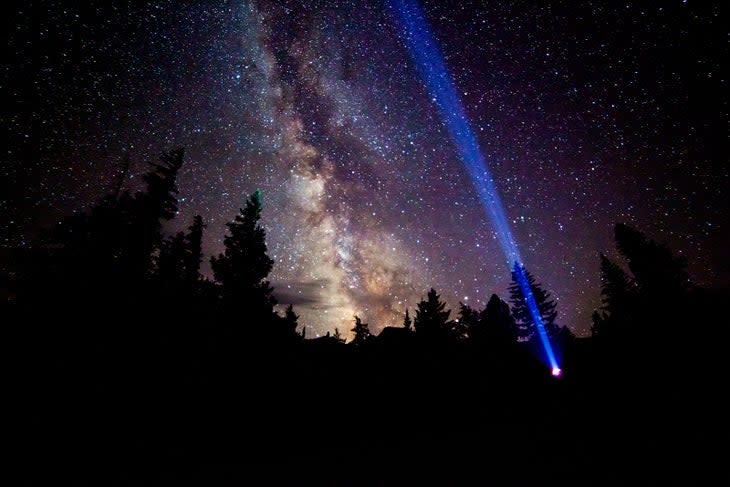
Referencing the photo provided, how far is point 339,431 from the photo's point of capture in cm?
1530

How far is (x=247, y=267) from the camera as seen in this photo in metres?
18.4

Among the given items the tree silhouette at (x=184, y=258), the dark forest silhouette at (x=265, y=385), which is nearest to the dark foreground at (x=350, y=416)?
the dark forest silhouette at (x=265, y=385)

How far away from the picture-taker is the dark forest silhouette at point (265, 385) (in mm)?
9672

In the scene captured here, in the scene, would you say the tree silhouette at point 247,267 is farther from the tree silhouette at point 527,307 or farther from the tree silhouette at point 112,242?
the tree silhouette at point 527,307

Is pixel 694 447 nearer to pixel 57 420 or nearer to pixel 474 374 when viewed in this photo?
pixel 474 374

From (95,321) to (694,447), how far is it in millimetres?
21826

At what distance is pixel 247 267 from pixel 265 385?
730 cm

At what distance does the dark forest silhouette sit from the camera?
9672mm

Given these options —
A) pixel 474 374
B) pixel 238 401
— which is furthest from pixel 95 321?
pixel 474 374

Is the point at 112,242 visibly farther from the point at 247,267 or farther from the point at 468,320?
the point at 468,320

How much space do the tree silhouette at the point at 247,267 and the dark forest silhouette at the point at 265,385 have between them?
92 mm

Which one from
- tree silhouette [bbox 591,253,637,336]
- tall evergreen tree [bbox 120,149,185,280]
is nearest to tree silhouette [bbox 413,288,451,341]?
tree silhouette [bbox 591,253,637,336]

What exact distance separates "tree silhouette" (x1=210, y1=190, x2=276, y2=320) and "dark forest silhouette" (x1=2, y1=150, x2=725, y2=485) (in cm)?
9

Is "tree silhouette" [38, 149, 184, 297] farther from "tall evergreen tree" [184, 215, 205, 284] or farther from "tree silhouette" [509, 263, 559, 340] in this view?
"tree silhouette" [509, 263, 559, 340]
